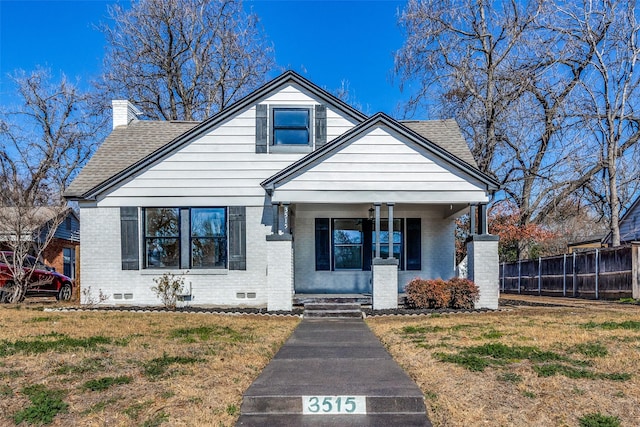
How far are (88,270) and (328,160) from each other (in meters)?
6.82

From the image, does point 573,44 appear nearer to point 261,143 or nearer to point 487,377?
point 261,143

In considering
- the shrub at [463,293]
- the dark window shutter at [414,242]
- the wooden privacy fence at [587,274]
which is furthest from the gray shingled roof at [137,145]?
the wooden privacy fence at [587,274]

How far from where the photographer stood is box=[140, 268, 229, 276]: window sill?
13.4 m

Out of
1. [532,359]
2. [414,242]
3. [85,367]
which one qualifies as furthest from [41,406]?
[414,242]

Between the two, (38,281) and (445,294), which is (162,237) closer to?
(38,281)

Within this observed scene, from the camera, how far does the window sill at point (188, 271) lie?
13.4 meters

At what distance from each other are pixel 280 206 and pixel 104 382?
7.71m

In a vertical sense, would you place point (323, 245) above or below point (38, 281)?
above

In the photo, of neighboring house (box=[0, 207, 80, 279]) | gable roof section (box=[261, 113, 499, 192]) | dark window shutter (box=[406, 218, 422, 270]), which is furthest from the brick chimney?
dark window shutter (box=[406, 218, 422, 270])

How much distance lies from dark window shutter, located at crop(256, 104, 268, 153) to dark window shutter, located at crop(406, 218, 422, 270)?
4642mm

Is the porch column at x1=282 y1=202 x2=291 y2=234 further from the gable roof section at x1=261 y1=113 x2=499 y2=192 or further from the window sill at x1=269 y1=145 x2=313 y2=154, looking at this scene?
the window sill at x1=269 y1=145 x2=313 y2=154

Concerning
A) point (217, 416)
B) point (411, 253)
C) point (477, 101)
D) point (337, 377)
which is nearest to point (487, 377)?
point (337, 377)

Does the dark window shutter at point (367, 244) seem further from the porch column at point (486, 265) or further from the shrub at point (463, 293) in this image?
the porch column at point (486, 265)

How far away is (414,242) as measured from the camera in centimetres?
1495
